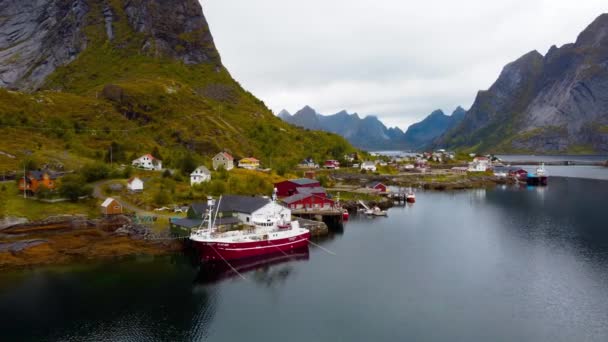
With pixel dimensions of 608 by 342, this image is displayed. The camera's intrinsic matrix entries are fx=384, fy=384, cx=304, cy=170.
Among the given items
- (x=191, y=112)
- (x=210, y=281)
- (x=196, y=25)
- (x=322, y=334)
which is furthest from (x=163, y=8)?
(x=322, y=334)

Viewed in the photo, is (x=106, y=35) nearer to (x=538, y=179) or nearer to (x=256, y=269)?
(x=256, y=269)

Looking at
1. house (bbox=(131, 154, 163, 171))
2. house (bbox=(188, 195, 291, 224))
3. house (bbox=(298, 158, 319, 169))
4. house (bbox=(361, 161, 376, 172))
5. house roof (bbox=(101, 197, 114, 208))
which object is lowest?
house (bbox=(188, 195, 291, 224))

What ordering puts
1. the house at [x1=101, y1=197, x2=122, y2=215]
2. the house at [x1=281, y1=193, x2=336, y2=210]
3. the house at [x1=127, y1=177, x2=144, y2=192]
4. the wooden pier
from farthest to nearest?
the house at [x1=281, y1=193, x2=336, y2=210] → the wooden pier → the house at [x1=127, y1=177, x2=144, y2=192] → the house at [x1=101, y1=197, x2=122, y2=215]

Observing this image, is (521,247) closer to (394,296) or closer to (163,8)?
(394,296)

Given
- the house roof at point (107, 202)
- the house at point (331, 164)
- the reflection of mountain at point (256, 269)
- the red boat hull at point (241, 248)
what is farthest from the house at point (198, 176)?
the house at point (331, 164)

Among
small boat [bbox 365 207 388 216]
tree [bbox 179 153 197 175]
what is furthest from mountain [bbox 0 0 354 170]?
small boat [bbox 365 207 388 216]

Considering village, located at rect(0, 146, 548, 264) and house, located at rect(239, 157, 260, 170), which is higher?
house, located at rect(239, 157, 260, 170)

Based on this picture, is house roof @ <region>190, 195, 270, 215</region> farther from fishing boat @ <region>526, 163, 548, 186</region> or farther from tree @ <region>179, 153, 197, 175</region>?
fishing boat @ <region>526, 163, 548, 186</region>

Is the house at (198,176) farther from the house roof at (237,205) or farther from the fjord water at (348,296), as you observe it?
the fjord water at (348,296)
